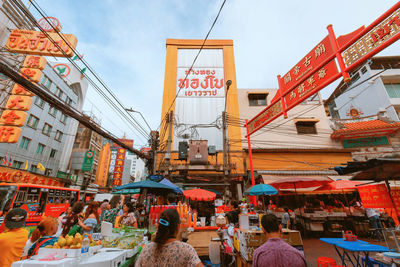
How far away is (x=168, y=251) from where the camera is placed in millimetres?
1769

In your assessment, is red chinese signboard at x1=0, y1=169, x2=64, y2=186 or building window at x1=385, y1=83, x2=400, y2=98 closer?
red chinese signboard at x1=0, y1=169, x2=64, y2=186

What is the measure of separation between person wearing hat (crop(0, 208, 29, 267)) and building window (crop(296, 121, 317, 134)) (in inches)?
680

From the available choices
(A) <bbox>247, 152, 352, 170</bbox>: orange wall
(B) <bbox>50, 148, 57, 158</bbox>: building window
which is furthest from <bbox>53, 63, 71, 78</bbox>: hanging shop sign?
(A) <bbox>247, 152, 352, 170</bbox>: orange wall

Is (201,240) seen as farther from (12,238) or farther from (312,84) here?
(312,84)

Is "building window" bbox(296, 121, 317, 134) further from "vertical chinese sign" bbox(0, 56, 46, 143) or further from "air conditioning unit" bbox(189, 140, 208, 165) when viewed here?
"vertical chinese sign" bbox(0, 56, 46, 143)

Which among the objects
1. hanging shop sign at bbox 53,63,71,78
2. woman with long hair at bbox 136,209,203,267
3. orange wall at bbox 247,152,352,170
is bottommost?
woman with long hair at bbox 136,209,203,267

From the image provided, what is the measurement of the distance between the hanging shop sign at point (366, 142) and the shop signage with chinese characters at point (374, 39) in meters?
11.7

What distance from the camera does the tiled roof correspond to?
521 inches

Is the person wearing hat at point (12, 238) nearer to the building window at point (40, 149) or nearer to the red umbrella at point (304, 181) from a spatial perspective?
the red umbrella at point (304, 181)

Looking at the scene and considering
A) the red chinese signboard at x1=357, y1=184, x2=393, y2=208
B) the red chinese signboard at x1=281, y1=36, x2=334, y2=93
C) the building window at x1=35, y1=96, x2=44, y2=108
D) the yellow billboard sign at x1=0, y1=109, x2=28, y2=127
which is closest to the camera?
the red chinese signboard at x1=357, y1=184, x2=393, y2=208

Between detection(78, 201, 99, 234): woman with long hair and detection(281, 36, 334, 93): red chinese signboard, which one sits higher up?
detection(281, 36, 334, 93): red chinese signboard

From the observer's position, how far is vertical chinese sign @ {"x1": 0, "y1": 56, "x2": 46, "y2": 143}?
38.9ft

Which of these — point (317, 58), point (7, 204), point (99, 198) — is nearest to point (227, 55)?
point (317, 58)

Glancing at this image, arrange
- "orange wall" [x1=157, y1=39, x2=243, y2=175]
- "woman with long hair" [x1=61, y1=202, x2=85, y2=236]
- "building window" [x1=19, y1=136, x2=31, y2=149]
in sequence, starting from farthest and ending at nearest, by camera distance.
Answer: "building window" [x1=19, y1=136, x2=31, y2=149] → "orange wall" [x1=157, y1=39, x2=243, y2=175] → "woman with long hair" [x1=61, y1=202, x2=85, y2=236]
